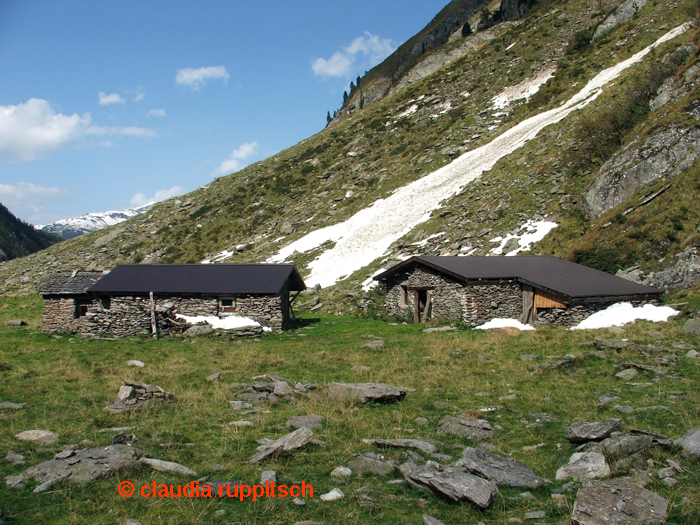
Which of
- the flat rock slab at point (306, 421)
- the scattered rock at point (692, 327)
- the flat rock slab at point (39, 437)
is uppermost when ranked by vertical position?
the scattered rock at point (692, 327)

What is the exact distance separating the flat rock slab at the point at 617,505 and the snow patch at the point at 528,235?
94.3ft

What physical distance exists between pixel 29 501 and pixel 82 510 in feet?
2.70

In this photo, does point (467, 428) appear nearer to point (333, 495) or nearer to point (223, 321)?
point (333, 495)

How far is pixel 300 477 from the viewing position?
688 cm

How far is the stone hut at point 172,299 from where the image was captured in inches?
971

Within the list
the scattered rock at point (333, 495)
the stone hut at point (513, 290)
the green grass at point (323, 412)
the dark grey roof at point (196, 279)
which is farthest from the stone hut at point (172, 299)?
the scattered rock at point (333, 495)

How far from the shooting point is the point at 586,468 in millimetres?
6664

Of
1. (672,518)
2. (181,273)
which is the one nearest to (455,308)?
(181,273)

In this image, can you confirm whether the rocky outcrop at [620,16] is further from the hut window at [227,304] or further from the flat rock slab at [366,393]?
the flat rock slab at [366,393]

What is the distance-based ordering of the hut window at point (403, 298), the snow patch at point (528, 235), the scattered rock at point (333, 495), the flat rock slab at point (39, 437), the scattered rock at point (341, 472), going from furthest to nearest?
the snow patch at point (528, 235), the hut window at point (403, 298), the flat rock slab at point (39, 437), the scattered rock at point (341, 472), the scattered rock at point (333, 495)

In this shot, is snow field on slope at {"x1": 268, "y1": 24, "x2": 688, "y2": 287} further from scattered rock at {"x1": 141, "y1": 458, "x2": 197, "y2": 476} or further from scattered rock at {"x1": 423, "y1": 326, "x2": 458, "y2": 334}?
scattered rock at {"x1": 141, "y1": 458, "x2": 197, "y2": 476}

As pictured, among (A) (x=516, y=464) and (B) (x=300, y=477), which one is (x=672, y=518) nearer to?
(A) (x=516, y=464)

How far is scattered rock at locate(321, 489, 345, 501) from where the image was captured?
6.19m

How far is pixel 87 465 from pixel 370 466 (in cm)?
428
